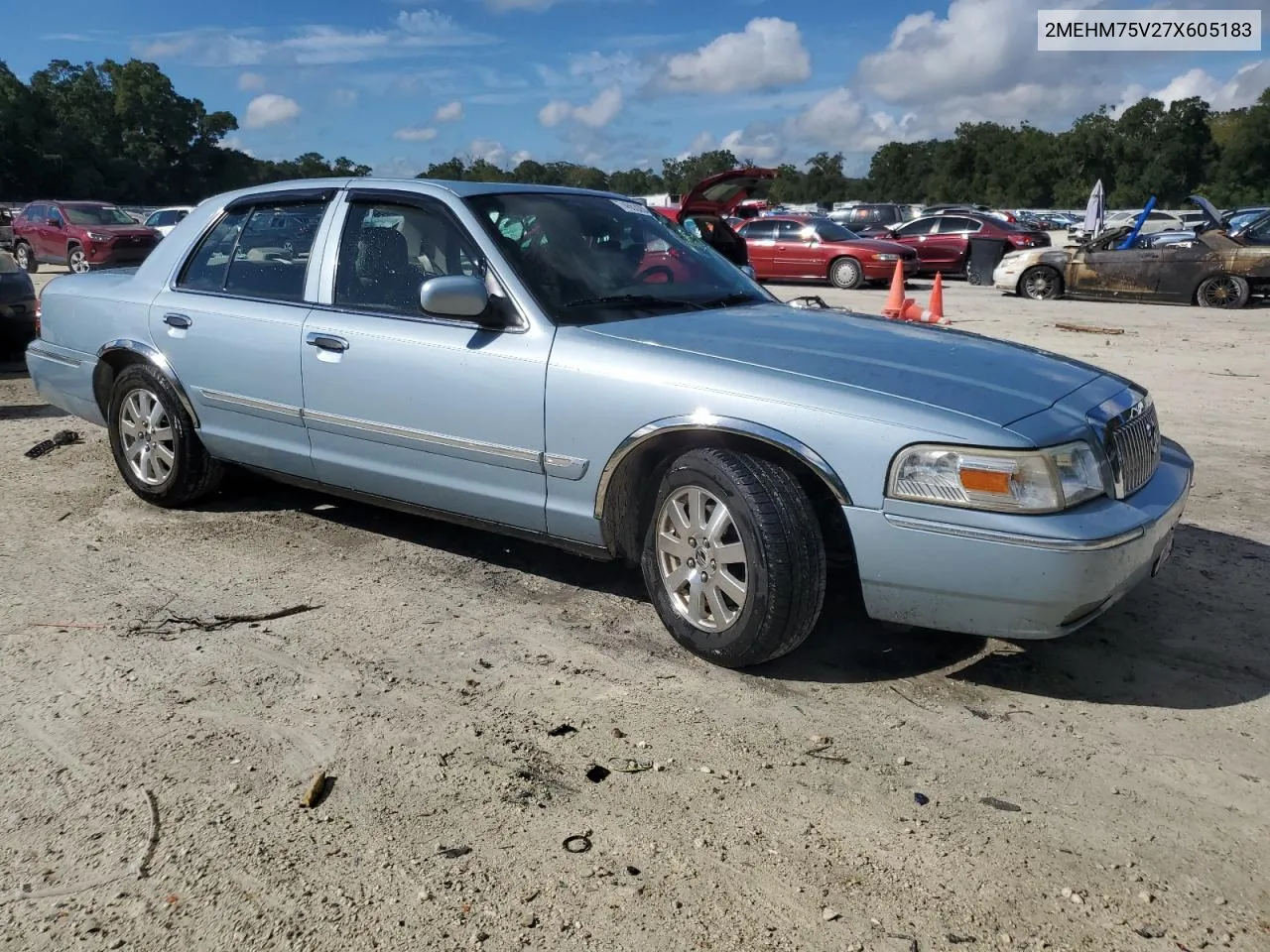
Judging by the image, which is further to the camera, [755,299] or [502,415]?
[755,299]

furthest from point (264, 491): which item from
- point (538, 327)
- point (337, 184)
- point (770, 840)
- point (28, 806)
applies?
point (770, 840)

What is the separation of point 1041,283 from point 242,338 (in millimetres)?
15711

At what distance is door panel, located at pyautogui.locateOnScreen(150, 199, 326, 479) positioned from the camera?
460cm

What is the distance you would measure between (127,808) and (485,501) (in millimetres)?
1695

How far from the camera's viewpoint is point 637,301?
413cm

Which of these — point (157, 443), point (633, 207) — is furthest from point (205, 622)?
point (633, 207)

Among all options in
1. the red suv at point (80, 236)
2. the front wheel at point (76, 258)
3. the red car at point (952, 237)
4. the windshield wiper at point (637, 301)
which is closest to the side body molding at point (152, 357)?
the windshield wiper at point (637, 301)

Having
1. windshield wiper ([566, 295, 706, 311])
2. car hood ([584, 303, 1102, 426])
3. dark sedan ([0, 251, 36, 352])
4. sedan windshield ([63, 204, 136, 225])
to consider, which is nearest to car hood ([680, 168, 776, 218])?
dark sedan ([0, 251, 36, 352])

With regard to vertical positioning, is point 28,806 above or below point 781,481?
below

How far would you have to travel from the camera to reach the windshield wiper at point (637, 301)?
4.01 meters

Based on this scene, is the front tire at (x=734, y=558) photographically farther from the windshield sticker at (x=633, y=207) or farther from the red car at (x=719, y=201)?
the red car at (x=719, y=201)

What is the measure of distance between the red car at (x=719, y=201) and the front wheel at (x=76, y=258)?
1613 cm

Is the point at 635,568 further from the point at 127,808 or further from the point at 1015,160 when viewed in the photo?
the point at 1015,160

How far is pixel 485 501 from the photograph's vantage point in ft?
13.4
